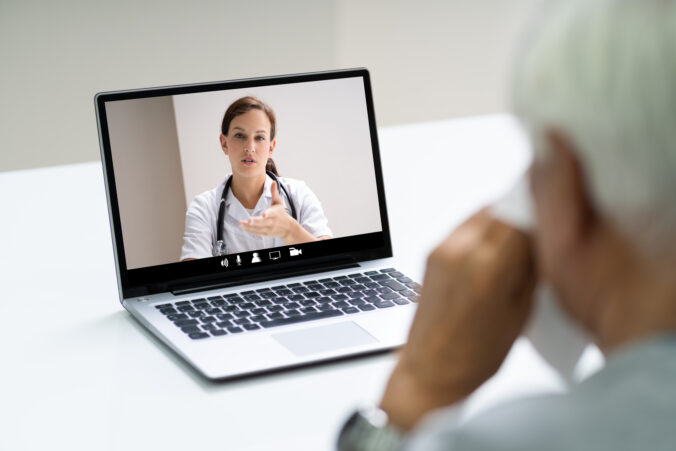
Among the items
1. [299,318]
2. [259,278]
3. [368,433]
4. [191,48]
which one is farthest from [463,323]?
[191,48]

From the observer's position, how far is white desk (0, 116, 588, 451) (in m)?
0.74

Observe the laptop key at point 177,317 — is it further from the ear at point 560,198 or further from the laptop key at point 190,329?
the ear at point 560,198

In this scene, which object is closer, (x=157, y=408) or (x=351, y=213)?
(x=157, y=408)

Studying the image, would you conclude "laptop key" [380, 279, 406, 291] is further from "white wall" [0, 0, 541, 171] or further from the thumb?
"white wall" [0, 0, 541, 171]

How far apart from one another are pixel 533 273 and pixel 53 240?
0.92 metres

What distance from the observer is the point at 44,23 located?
127 inches

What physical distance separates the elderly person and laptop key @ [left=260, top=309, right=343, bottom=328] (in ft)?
1.54

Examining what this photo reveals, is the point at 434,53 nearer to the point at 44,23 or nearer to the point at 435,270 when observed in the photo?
the point at 44,23

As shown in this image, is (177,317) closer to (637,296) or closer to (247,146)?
(247,146)

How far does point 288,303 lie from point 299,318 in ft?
0.18

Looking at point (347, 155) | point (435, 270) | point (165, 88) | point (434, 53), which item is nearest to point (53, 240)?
point (165, 88)

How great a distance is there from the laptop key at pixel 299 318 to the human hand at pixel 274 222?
17cm

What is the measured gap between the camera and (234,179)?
3.52ft

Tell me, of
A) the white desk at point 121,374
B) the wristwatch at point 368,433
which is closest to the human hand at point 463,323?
the wristwatch at point 368,433
